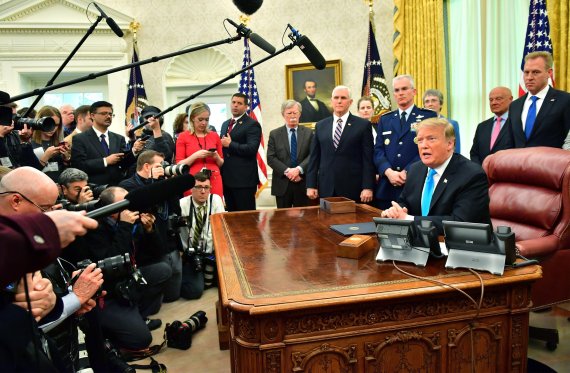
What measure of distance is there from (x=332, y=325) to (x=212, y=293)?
2.84 metres

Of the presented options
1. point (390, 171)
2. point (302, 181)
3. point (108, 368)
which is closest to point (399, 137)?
point (390, 171)

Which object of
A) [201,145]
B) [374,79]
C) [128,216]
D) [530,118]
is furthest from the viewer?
[374,79]

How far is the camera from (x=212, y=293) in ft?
14.0

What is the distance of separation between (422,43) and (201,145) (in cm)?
362

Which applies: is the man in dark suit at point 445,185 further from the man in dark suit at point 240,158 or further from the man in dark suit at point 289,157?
the man in dark suit at point 240,158

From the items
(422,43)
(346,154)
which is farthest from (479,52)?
(346,154)

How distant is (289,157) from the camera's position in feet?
16.8

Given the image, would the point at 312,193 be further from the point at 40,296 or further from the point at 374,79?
the point at 374,79

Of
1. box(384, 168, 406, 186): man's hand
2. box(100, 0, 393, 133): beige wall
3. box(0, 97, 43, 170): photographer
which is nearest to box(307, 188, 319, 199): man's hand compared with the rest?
box(384, 168, 406, 186): man's hand

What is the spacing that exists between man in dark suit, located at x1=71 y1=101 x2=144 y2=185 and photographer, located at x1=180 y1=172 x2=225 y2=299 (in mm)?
656

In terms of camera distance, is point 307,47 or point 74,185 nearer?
point 307,47

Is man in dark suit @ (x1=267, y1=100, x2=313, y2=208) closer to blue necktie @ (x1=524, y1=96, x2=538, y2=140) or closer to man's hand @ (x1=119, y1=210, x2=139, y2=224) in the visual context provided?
blue necktie @ (x1=524, y1=96, x2=538, y2=140)

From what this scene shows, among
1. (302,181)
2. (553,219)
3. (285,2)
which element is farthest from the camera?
(285,2)

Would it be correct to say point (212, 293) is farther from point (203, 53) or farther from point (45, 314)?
point (203, 53)
